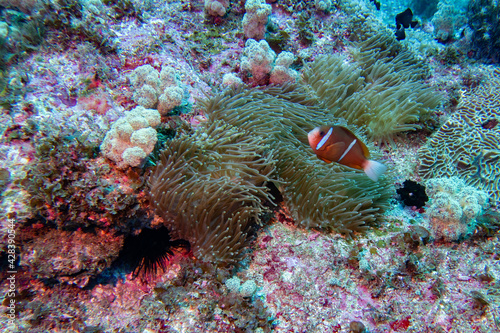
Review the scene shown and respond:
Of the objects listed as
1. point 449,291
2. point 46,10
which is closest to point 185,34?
point 46,10

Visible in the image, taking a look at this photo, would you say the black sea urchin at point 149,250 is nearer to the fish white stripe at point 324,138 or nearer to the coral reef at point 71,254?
the coral reef at point 71,254

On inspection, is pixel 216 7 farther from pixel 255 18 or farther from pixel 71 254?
pixel 71 254

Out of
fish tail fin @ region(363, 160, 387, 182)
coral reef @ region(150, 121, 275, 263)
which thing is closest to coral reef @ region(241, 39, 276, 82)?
coral reef @ region(150, 121, 275, 263)

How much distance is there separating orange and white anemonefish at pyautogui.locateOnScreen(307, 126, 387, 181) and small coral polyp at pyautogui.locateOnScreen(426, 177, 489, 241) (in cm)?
175

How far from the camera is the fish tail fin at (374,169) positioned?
2.15 meters

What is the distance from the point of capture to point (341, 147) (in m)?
2.17

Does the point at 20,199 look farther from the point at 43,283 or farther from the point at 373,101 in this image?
the point at 373,101

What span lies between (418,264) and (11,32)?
17.2 ft

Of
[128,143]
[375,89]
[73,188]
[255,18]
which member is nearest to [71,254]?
[73,188]

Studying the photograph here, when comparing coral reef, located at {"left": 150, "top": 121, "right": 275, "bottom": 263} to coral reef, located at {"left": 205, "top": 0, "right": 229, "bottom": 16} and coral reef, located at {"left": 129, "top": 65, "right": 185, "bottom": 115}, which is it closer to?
coral reef, located at {"left": 129, "top": 65, "right": 185, "bottom": 115}

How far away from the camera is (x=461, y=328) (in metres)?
2.55

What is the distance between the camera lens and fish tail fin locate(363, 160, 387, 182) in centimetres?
215

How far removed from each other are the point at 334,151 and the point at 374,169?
36cm

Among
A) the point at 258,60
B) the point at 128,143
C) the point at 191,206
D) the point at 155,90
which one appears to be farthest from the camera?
the point at 258,60
